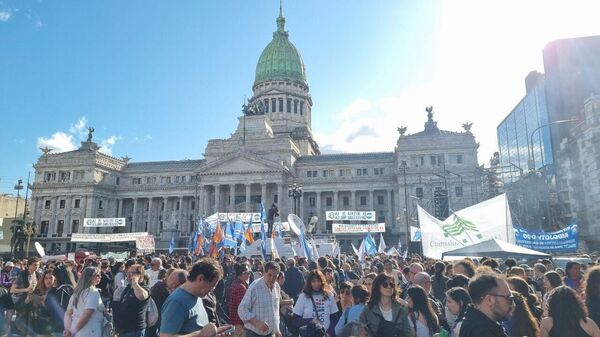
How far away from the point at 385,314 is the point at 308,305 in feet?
7.41

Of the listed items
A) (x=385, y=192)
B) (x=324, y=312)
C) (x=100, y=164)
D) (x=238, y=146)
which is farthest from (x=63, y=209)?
(x=324, y=312)

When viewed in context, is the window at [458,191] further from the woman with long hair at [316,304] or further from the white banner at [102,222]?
the woman with long hair at [316,304]

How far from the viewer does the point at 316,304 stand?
25.0ft

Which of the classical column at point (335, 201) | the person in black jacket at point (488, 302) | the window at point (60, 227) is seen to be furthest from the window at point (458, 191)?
the window at point (60, 227)

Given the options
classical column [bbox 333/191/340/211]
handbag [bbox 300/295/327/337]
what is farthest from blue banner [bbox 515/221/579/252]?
classical column [bbox 333/191/340/211]

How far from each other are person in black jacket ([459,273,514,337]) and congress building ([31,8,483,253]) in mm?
52997

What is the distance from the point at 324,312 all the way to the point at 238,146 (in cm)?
6166

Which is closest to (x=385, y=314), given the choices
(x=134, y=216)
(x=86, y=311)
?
(x=86, y=311)

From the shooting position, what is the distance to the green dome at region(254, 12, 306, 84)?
294ft

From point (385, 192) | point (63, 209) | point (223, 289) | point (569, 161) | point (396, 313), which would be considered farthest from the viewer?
point (63, 209)

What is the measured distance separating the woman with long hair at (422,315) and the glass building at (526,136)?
51.5 m

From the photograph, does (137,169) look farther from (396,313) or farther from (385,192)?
(396,313)

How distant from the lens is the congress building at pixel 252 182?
6141cm

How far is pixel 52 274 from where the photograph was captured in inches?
328
